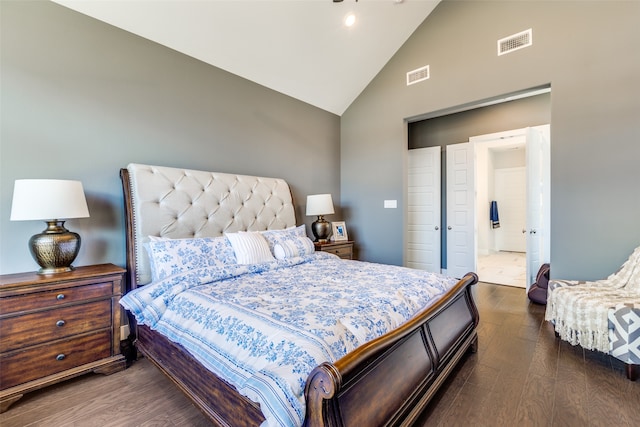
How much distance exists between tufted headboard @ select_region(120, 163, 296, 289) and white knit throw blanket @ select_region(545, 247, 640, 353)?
116 inches

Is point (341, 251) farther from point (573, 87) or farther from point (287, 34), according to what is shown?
point (573, 87)

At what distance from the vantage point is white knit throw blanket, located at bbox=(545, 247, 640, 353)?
215cm

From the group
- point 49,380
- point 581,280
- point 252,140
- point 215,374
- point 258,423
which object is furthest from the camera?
point 252,140

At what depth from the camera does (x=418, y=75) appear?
4.02 m

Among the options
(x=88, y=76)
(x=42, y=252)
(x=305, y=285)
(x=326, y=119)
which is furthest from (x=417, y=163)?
(x=42, y=252)

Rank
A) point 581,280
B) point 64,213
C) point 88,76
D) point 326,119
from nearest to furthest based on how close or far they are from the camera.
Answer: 1. point 64,213
2. point 88,76
3. point 581,280
4. point 326,119

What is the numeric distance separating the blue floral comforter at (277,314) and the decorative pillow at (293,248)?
1.02ft

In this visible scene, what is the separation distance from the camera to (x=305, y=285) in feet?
6.71

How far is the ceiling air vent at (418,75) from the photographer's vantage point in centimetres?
395

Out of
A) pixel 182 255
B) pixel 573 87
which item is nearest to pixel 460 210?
pixel 573 87

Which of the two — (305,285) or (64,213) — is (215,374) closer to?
(305,285)

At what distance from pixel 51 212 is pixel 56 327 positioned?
78 centimetres

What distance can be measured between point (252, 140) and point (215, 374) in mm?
2872

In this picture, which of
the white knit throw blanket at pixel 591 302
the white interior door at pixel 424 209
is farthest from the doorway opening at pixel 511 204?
Answer: the white knit throw blanket at pixel 591 302
